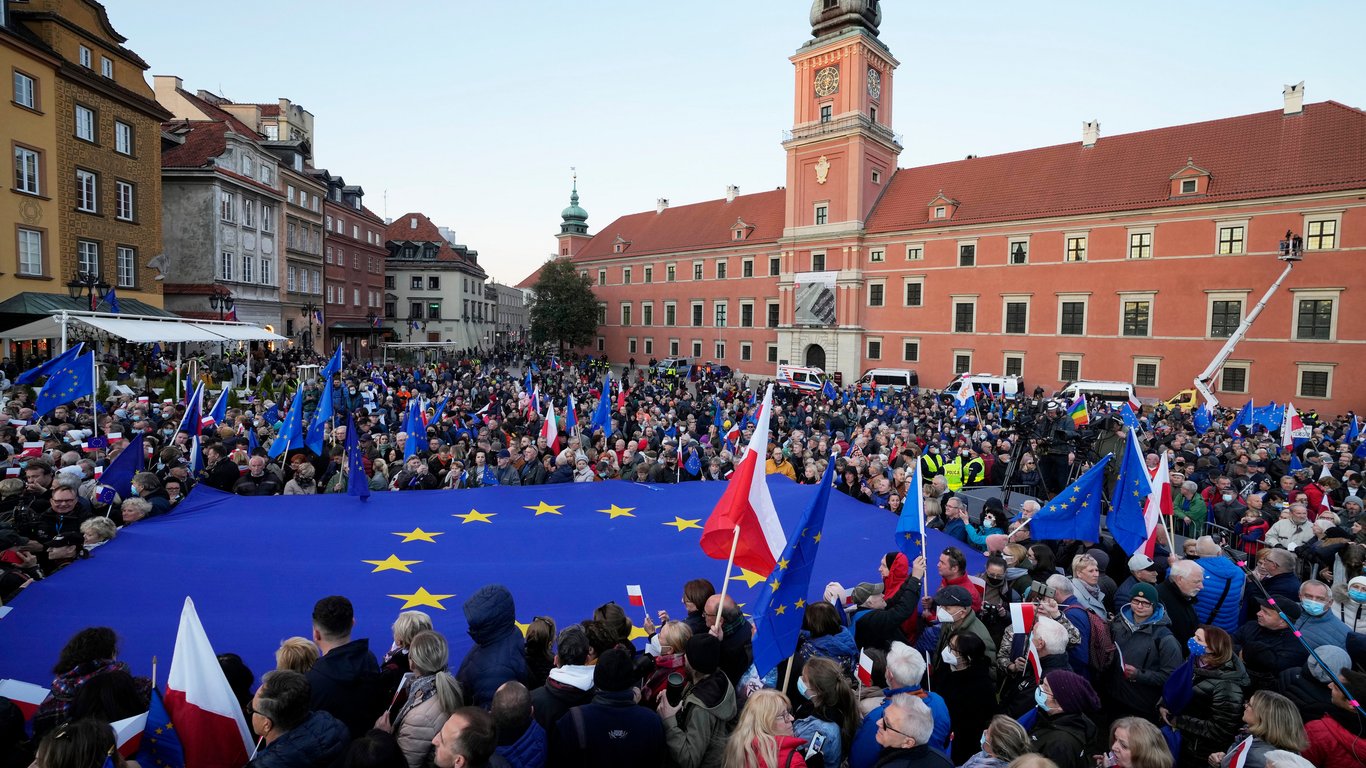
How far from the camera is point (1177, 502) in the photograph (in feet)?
33.7

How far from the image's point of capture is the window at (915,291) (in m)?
42.6

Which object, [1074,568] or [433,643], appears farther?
[1074,568]

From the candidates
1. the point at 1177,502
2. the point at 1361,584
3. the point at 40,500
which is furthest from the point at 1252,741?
the point at 40,500

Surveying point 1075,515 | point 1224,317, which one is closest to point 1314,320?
point 1224,317

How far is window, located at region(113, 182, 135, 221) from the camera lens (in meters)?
28.2

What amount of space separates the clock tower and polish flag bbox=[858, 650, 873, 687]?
42831 mm

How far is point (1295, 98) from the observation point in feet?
109

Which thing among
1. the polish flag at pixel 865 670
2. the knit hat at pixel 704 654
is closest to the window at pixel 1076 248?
the polish flag at pixel 865 670

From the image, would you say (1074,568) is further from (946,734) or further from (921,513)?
(946,734)

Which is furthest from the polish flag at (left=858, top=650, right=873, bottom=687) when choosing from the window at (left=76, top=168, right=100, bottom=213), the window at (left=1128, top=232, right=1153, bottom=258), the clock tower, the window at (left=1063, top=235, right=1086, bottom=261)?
the clock tower

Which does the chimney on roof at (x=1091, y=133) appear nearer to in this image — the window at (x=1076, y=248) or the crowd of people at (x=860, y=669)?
the window at (x=1076, y=248)

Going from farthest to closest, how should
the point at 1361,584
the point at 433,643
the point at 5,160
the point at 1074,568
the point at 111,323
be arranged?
the point at 5,160 → the point at 111,323 → the point at 1074,568 → the point at 1361,584 → the point at 433,643

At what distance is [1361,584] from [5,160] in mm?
34680

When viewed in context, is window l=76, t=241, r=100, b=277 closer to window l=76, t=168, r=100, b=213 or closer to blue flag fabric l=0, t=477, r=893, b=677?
window l=76, t=168, r=100, b=213
